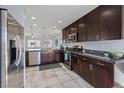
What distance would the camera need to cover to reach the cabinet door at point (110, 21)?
260cm

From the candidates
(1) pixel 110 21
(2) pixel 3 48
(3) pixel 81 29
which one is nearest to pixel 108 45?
(1) pixel 110 21

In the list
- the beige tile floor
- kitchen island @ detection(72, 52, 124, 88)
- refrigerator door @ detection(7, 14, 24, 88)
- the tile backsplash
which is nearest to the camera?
refrigerator door @ detection(7, 14, 24, 88)

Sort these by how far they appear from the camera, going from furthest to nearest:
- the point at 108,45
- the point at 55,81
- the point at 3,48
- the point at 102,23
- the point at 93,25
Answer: the point at 55,81 < the point at 93,25 < the point at 108,45 < the point at 102,23 < the point at 3,48

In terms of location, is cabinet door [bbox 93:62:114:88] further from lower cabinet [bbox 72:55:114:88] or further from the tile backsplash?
the tile backsplash

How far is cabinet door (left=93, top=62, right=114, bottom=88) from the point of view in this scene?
239 centimetres

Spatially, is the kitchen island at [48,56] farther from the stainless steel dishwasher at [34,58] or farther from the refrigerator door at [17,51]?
the refrigerator door at [17,51]

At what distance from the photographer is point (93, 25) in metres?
3.67

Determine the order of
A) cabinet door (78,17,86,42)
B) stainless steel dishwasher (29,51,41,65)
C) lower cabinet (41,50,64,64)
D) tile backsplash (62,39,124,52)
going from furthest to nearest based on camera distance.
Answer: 1. lower cabinet (41,50,64,64)
2. stainless steel dishwasher (29,51,41,65)
3. cabinet door (78,17,86,42)
4. tile backsplash (62,39,124,52)

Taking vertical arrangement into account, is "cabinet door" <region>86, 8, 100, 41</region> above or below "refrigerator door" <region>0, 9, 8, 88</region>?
above

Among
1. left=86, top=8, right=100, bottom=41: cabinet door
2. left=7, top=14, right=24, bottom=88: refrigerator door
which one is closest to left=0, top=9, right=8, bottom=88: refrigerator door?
left=7, top=14, right=24, bottom=88: refrigerator door

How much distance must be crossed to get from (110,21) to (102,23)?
0.34 m

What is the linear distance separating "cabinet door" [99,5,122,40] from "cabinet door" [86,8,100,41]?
0.22m

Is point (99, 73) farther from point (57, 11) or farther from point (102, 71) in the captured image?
point (57, 11)
